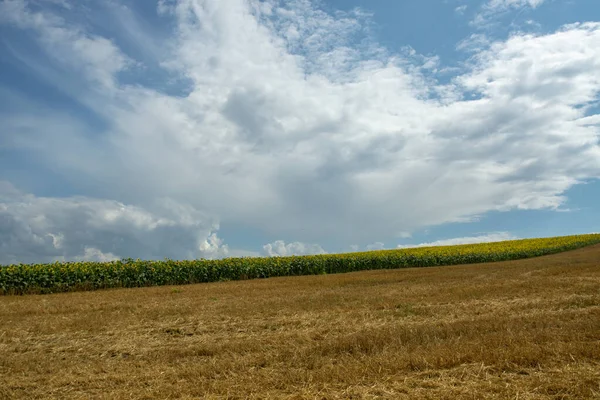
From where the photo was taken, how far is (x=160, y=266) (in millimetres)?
31375

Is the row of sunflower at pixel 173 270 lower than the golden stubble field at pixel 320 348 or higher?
higher

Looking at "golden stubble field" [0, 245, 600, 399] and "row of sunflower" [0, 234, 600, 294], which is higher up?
"row of sunflower" [0, 234, 600, 294]

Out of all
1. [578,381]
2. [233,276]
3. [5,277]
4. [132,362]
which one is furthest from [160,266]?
[578,381]

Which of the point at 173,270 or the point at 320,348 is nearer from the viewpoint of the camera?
the point at 320,348

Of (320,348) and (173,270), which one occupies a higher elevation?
(173,270)

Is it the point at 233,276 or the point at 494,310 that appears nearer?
the point at 494,310

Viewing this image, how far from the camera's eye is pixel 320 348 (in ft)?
30.8

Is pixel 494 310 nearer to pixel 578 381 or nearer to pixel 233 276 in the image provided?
pixel 578 381

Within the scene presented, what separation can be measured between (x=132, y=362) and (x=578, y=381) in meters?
7.76

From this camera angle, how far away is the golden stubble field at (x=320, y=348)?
23.3ft

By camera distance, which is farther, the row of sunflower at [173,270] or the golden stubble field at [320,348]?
the row of sunflower at [173,270]

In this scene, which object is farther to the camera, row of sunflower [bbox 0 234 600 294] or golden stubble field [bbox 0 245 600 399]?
row of sunflower [bbox 0 234 600 294]

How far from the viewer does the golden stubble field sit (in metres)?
7.09

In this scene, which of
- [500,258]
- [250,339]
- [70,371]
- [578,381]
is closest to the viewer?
[578,381]
